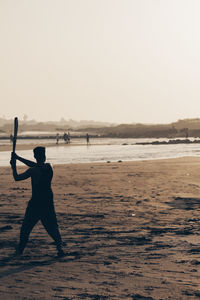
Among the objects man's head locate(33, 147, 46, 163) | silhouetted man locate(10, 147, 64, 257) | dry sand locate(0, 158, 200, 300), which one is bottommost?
dry sand locate(0, 158, 200, 300)

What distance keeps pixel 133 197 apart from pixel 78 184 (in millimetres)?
4316

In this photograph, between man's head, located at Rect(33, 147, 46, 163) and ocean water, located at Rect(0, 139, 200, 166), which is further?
ocean water, located at Rect(0, 139, 200, 166)

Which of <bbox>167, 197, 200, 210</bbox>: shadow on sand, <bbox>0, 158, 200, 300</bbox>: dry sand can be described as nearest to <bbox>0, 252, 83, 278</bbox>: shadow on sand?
<bbox>0, 158, 200, 300</bbox>: dry sand

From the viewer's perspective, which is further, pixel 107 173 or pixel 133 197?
pixel 107 173

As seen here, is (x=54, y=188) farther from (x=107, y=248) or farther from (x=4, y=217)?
(x=107, y=248)

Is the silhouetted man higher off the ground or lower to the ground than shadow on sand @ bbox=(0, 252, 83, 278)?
higher

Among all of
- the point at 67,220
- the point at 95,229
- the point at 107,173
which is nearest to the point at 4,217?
the point at 67,220

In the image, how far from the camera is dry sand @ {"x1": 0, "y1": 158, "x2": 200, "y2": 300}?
6727 mm

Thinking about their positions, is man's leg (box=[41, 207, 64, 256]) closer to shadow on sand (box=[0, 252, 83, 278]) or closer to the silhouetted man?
the silhouetted man

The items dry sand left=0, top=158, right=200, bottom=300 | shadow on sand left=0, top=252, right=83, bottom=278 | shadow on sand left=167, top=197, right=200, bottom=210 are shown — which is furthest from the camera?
shadow on sand left=167, top=197, right=200, bottom=210

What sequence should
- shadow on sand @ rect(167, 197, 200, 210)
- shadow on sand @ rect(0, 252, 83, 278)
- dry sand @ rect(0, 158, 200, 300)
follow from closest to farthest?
dry sand @ rect(0, 158, 200, 300), shadow on sand @ rect(0, 252, 83, 278), shadow on sand @ rect(167, 197, 200, 210)

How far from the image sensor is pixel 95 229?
10680mm

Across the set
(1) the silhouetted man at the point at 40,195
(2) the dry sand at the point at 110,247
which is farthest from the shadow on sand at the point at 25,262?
(1) the silhouetted man at the point at 40,195

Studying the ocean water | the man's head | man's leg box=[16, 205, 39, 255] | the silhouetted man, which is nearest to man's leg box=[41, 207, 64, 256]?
the silhouetted man
